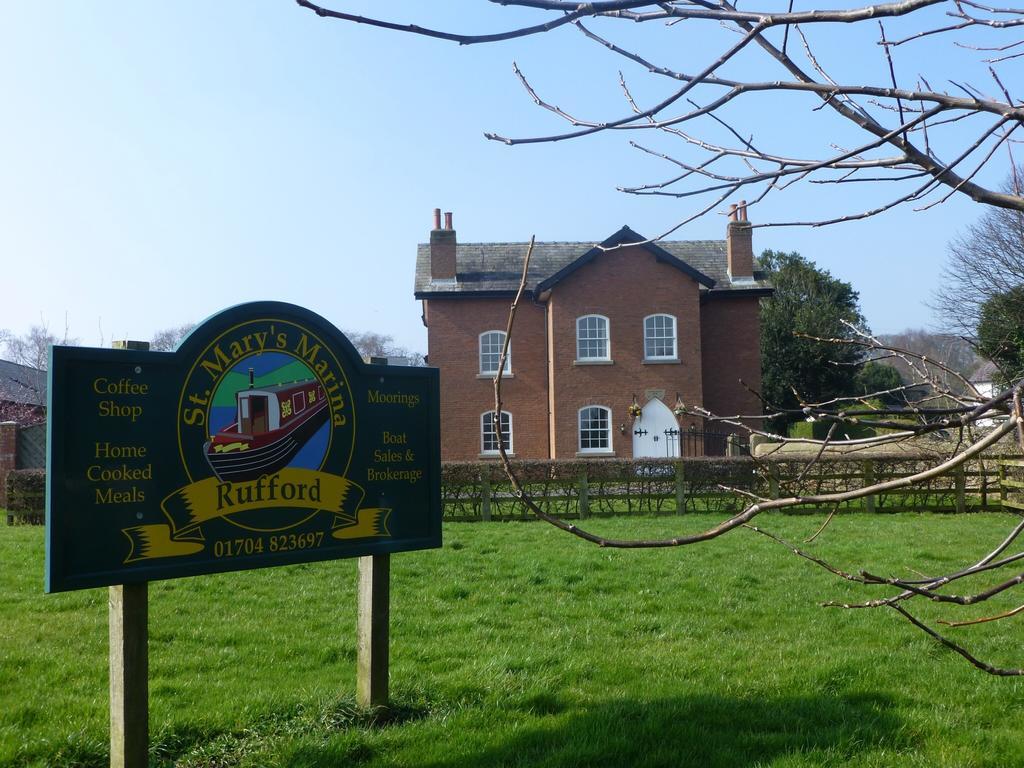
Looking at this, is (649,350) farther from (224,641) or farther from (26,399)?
(26,399)

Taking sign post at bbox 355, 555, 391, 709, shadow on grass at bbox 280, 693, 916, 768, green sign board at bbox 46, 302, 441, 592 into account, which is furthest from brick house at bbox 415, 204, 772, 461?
shadow on grass at bbox 280, 693, 916, 768

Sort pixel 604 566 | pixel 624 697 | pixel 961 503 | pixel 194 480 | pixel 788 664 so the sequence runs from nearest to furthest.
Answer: pixel 194 480, pixel 624 697, pixel 788 664, pixel 604 566, pixel 961 503

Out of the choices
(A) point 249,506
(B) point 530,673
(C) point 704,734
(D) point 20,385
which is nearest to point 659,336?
(B) point 530,673

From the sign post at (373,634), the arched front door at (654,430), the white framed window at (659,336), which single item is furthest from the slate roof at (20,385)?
the sign post at (373,634)

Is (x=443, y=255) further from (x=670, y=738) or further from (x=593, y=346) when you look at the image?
(x=670, y=738)

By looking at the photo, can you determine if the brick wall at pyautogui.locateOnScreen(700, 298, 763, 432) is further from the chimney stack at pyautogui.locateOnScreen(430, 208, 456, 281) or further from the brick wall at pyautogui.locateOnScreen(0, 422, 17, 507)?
the brick wall at pyautogui.locateOnScreen(0, 422, 17, 507)

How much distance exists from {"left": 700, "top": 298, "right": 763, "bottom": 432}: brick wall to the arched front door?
236 centimetres

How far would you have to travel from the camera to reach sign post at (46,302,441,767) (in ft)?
14.0

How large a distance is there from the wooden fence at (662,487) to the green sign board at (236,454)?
39.1ft

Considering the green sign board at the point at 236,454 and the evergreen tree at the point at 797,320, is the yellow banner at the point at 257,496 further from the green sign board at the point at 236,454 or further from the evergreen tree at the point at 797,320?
the evergreen tree at the point at 797,320

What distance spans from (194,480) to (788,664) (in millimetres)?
4228

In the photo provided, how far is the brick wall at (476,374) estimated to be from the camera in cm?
2980

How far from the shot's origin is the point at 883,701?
220 inches

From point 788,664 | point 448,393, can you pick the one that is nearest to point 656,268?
point 448,393
